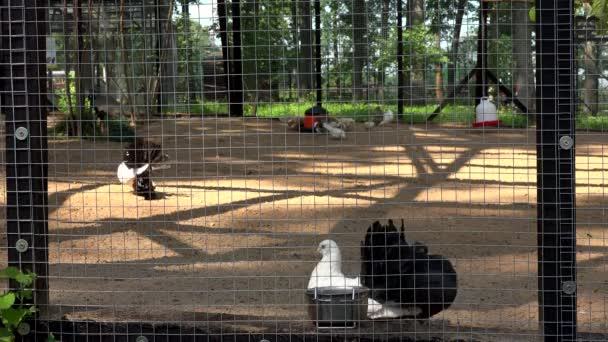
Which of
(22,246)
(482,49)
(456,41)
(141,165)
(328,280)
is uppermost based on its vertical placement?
(456,41)

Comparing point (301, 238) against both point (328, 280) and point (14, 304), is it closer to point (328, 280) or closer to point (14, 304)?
point (328, 280)

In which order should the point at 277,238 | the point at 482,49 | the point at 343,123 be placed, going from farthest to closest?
1. the point at 343,123
2. the point at 277,238
3. the point at 482,49

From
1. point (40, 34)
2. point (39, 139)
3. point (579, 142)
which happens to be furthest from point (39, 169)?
point (579, 142)

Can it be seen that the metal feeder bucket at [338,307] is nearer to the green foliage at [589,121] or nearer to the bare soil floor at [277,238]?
the bare soil floor at [277,238]

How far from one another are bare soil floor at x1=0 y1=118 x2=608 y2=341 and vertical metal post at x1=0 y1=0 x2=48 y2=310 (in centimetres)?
33

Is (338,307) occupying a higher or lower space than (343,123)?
lower

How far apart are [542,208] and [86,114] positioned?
25.3 feet

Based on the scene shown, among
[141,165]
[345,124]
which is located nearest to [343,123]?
[345,124]

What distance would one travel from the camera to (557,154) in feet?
10.4

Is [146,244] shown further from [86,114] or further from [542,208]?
[86,114]

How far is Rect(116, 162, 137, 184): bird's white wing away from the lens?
293 inches

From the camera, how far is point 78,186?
24.4 ft

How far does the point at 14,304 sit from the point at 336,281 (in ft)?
4.66

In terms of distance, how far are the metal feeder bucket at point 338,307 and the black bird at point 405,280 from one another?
0.13m
